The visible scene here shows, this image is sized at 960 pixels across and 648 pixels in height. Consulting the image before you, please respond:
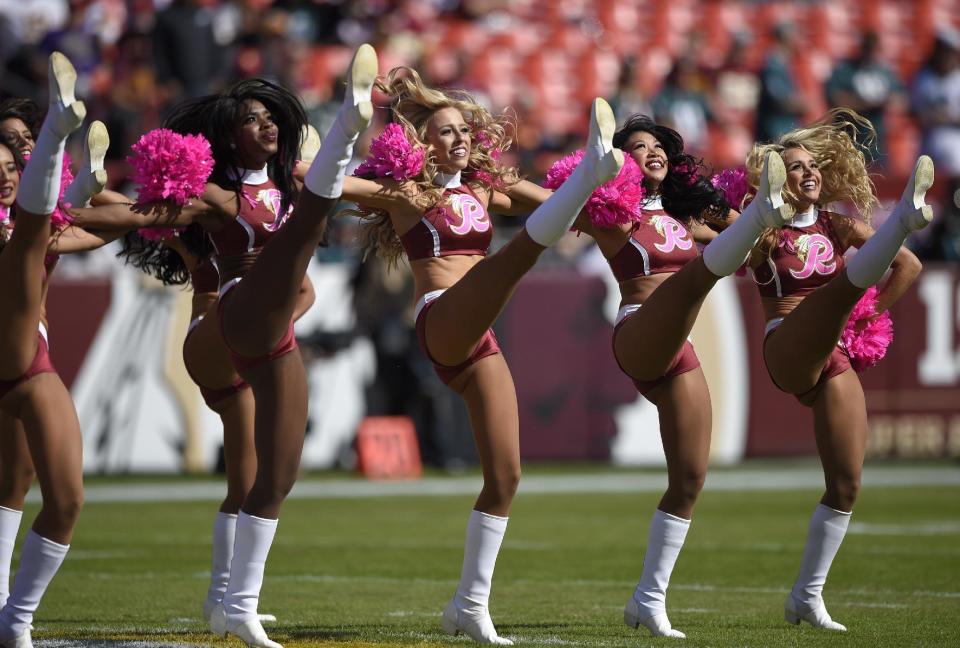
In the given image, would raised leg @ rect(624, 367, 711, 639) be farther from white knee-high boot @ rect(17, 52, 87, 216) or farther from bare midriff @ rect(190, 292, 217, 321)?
white knee-high boot @ rect(17, 52, 87, 216)

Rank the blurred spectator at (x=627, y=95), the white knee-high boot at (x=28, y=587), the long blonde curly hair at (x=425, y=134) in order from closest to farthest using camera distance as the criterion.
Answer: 1. the white knee-high boot at (x=28, y=587)
2. the long blonde curly hair at (x=425, y=134)
3. the blurred spectator at (x=627, y=95)

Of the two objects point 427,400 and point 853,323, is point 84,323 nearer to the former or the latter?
point 427,400

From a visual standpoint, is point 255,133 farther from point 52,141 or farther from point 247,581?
point 247,581

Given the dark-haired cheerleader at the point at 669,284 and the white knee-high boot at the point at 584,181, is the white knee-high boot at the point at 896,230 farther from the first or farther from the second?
the white knee-high boot at the point at 584,181

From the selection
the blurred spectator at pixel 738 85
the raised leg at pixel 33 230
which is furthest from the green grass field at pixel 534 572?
the blurred spectator at pixel 738 85

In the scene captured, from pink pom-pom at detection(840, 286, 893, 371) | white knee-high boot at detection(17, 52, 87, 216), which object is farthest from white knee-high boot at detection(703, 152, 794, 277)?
white knee-high boot at detection(17, 52, 87, 216)

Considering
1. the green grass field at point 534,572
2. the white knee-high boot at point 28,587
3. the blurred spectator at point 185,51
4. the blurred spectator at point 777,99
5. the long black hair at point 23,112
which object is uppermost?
the blurred spectator at point 777,99

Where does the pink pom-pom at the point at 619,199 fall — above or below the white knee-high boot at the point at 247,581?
above

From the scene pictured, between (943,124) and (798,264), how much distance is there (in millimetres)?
10865

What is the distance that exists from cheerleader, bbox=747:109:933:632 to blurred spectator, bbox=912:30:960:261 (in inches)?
344

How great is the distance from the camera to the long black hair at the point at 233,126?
215 inches

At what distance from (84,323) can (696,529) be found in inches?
217

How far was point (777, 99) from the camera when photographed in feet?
52.2

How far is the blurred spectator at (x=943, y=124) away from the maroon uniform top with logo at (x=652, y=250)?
930cm
